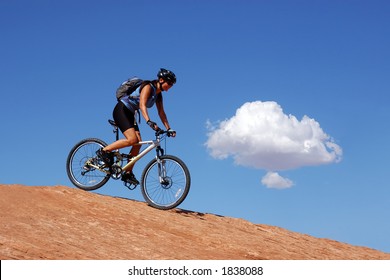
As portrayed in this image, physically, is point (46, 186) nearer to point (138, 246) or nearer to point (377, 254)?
point (138, 246)

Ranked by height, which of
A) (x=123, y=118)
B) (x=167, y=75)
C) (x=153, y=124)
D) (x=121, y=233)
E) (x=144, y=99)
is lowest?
(x=121, y=233)

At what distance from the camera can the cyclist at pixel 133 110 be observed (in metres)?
12.5

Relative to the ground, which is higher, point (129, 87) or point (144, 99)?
point (129, 87)

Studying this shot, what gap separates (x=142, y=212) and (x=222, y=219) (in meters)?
2.66

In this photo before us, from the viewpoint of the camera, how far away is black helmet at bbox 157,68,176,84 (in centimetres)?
1266

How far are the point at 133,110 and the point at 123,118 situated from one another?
1.00 feet

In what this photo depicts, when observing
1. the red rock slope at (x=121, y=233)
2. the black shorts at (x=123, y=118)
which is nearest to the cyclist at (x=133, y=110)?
the black shorts at (x=123, y=118)

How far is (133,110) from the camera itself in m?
12.7

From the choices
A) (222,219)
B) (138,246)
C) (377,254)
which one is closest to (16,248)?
(138,246)

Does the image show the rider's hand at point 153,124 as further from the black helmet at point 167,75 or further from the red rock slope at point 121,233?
the red rock slope at point 121,233

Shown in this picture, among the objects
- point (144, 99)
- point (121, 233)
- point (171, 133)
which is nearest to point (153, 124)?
point (171, 133)

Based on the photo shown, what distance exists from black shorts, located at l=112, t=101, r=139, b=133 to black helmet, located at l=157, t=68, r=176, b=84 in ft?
3.70

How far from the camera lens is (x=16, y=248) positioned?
26.7 feet

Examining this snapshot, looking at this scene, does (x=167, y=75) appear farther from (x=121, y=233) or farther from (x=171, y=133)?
(x=121, y=233)
